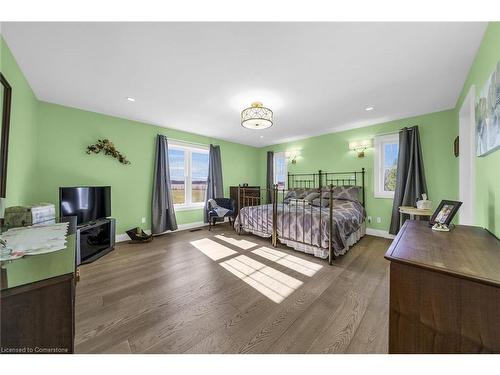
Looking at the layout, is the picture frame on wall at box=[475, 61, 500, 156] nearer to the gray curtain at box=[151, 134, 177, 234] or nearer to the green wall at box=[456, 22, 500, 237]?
the green wall at box=[456, 22, 500, 237]

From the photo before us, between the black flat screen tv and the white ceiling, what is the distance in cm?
131

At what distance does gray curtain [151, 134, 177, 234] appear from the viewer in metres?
3.75

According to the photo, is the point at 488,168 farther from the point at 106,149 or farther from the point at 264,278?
the point at 106,149

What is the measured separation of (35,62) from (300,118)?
3.44 meters

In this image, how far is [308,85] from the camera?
2.28 meters

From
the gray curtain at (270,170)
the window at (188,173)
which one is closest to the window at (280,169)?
the gray curtain at (270,170)

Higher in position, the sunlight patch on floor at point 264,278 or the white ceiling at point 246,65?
the white ceiling at point 246,65

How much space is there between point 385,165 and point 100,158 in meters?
5.25

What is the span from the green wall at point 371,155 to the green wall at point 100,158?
114 inches

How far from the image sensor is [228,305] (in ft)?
5.41

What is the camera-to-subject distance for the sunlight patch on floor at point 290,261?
2.28 metres

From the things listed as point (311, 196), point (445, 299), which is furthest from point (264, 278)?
point (311, 196)

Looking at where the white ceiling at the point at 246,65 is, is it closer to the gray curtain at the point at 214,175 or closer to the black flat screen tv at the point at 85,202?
the black flat screen tv at the point at 85,202
